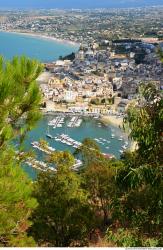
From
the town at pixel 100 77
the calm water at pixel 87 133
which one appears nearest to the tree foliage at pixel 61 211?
the calm water at pixel 87 133

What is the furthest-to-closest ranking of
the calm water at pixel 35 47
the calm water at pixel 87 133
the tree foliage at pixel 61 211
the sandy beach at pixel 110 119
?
the calm water at pixel 35 47 → the sandy beach at pixel 110 119 → the calm water at pixel 87 133 → the tree foliage at pixel 61 211

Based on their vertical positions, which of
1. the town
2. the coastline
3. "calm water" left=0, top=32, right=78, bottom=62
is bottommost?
"calm water" left=0, top=32, right=78, bottom=62

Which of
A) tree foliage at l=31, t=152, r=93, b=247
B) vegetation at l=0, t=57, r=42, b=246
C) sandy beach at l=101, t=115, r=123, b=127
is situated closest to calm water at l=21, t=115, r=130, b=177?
sandy beach at l=101, t=115, r=123, b=127

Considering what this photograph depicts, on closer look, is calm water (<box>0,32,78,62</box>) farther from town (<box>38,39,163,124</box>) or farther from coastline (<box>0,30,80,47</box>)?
town (<box>38,39,163,124</box>)

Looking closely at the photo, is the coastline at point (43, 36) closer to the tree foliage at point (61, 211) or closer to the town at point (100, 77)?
the town at point (100, 77)

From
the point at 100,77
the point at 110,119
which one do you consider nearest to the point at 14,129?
the point at 110,119

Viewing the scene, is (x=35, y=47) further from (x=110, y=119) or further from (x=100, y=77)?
(x=110, y=119)

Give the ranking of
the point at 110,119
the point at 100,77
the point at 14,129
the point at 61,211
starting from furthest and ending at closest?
the point at 100,77
the point at 110,119
the point at 61,211
the point at 14,129

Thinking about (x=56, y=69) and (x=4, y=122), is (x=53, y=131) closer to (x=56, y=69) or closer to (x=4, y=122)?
(x=56, y=69)
